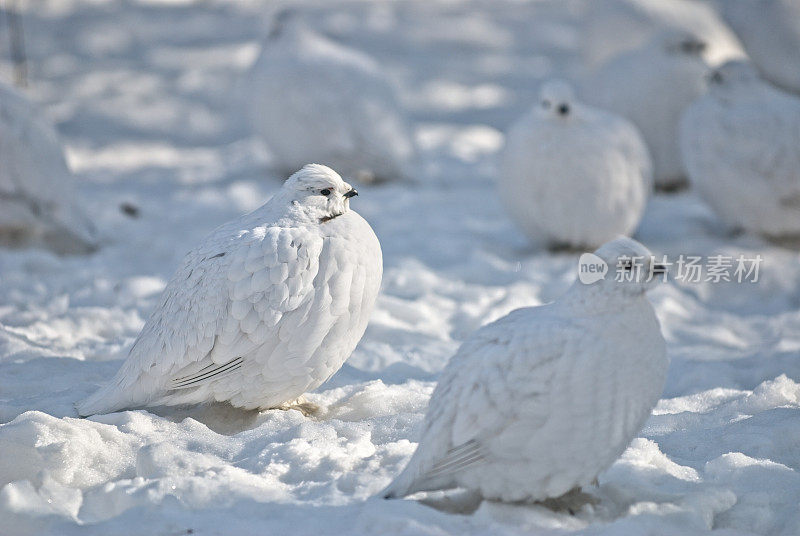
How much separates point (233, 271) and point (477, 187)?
410 centimetres

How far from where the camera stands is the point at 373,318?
4.11m

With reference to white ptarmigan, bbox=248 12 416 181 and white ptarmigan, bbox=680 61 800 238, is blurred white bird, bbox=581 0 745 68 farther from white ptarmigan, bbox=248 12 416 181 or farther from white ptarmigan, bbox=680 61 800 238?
white ptarmigan, bbox=248 12 416 181

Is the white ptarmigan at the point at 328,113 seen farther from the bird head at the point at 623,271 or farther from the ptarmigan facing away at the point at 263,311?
the bird head at the point at 623,271

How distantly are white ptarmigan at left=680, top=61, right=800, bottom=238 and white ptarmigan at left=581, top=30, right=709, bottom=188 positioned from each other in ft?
2.91

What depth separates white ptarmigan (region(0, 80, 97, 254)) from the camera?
4941 millimetres

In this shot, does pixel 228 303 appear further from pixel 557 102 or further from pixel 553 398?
pixel 557 102

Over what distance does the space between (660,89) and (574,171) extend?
1715 mm

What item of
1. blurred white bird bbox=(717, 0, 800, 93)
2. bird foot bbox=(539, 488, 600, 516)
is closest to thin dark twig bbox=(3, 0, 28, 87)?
blurred white bird bbox=(717, 0, 800, 93)

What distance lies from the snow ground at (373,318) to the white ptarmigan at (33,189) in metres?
0.15

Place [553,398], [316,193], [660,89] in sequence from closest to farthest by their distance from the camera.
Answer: [553,398] < [316,193] < [660,89]

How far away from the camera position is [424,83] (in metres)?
8.65

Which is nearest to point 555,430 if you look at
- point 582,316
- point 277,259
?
point 582,316

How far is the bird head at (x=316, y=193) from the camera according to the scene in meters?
2.97

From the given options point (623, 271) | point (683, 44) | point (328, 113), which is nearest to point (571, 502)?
point (623, 271)
